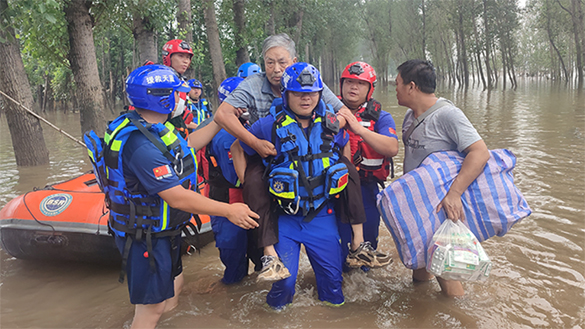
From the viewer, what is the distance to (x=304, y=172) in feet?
11.0

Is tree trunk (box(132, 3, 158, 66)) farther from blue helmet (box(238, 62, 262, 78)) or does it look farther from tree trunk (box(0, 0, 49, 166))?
blue helmet (box(238, 62, 262, 78))

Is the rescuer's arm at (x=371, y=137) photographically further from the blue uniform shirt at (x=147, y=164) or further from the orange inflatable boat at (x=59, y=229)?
the orange inflatable boat at (x=59, y=229)

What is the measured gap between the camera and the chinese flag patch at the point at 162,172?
8.86 feet

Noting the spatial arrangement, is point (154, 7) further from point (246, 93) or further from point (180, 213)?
point (180, 213)

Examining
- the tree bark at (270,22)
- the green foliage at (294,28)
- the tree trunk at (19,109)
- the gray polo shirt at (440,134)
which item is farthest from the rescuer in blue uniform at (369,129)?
the tree bark at (270,22)

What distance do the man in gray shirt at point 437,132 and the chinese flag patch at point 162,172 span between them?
215 centimetres

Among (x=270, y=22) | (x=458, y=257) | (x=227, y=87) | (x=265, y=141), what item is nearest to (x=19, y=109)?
(x=227, y=87)

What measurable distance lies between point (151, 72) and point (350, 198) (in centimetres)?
189

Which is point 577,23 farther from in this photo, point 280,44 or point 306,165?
point 306,165

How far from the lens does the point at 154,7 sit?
978cm

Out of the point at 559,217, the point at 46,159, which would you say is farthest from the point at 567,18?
the point at 46,159

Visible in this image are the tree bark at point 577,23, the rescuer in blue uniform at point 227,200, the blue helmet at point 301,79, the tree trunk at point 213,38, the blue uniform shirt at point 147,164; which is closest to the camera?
the blue uniform shirt at point 147,164

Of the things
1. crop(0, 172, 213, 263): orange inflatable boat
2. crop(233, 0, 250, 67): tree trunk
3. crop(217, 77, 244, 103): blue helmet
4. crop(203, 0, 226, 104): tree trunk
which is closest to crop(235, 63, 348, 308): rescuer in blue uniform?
crop(217, 77, 244, 103): blue helmet

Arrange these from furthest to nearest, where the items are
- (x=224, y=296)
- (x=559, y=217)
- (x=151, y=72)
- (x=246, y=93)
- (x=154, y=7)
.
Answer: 1. (x=154, y=7)
2. (x=559, y=217)
3. (x=224, y=296)
4. (x=246, y=93)
5. (x=151, y=72)
